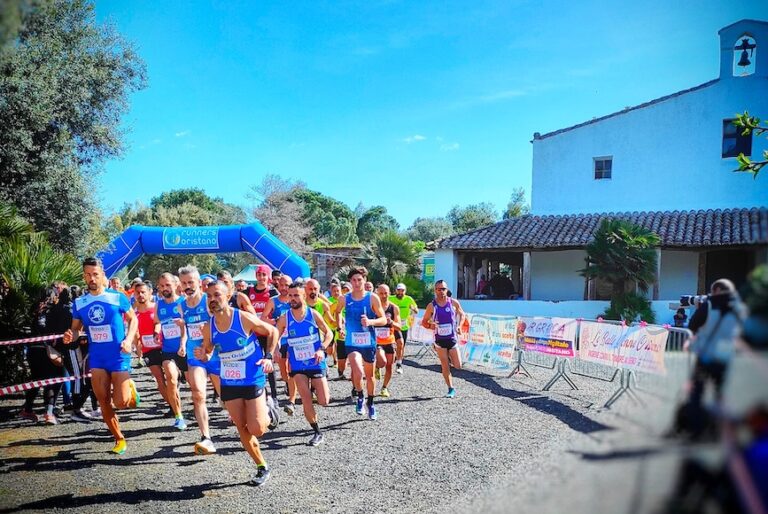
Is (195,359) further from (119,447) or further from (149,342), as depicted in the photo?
(149,342)

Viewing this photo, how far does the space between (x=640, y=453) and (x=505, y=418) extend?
6661 millimetres

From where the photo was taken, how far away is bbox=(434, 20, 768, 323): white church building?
17641mm

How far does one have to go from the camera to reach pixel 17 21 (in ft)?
5.05

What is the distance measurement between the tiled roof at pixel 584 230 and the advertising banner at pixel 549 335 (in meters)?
7.53

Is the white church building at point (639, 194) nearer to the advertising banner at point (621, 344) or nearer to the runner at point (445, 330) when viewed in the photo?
the advertising banner at point (621, 344)

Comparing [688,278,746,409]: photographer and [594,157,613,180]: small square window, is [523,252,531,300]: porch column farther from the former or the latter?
[688,278,746,409]: photographer

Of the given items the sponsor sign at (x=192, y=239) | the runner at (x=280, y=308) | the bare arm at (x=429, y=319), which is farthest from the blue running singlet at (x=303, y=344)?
the sponsor sign at (x=192, y=239)

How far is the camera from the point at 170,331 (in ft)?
21.4

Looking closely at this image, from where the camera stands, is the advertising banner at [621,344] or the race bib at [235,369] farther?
the advertising banner at [621,344]

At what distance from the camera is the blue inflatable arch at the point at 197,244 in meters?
14.7

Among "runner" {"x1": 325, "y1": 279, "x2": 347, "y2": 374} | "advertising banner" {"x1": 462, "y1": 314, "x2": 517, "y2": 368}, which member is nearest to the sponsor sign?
"runner" {"x1": 325, "y1": 279, "x2": 347, "y2": 374}

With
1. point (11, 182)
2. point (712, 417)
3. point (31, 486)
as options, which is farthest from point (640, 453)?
point (11, 182)

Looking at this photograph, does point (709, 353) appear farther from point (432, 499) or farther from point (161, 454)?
point (161, 454)

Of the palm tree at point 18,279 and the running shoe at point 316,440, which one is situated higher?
the palm tree at point 18,279
